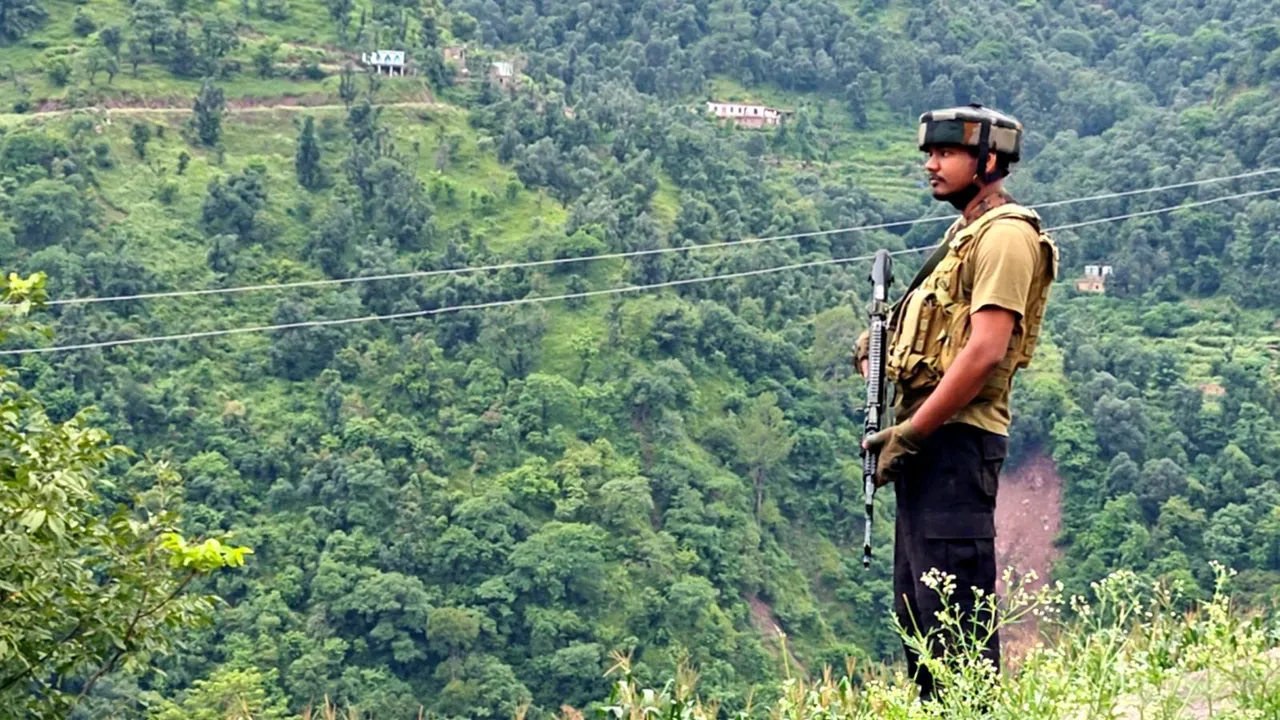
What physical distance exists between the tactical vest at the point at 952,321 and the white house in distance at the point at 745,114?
5419 centimetres

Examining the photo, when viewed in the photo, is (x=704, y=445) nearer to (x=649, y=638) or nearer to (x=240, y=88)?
(x=649, y=638)

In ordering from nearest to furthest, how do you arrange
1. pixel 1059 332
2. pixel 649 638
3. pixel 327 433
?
pixel 649 638, pixel 327 433, pixel 1059 332

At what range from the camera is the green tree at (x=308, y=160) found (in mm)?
41500

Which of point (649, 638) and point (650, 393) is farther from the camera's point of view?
point (650, 393)

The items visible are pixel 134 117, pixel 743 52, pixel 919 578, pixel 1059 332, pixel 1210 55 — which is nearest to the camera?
pixel 919 578

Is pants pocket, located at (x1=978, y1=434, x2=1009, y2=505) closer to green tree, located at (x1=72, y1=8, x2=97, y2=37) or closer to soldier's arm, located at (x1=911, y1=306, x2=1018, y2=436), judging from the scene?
soldier's arm, located at (x1=911, y1=306, x2=1018, y2=436)

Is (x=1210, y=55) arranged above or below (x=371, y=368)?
above

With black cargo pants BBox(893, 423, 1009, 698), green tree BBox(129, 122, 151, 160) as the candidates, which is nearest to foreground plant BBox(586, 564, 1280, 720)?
black cargo pants BBox(893, 423, 1009, 698)

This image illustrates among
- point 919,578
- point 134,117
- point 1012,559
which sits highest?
point 919,578

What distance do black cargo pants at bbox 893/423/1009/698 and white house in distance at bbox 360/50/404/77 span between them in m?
44.5

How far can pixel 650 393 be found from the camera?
36344 millimetres

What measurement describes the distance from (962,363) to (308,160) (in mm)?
39545

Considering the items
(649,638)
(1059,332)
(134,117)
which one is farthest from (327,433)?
(1059,332)

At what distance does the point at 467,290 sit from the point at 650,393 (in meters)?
4.78
